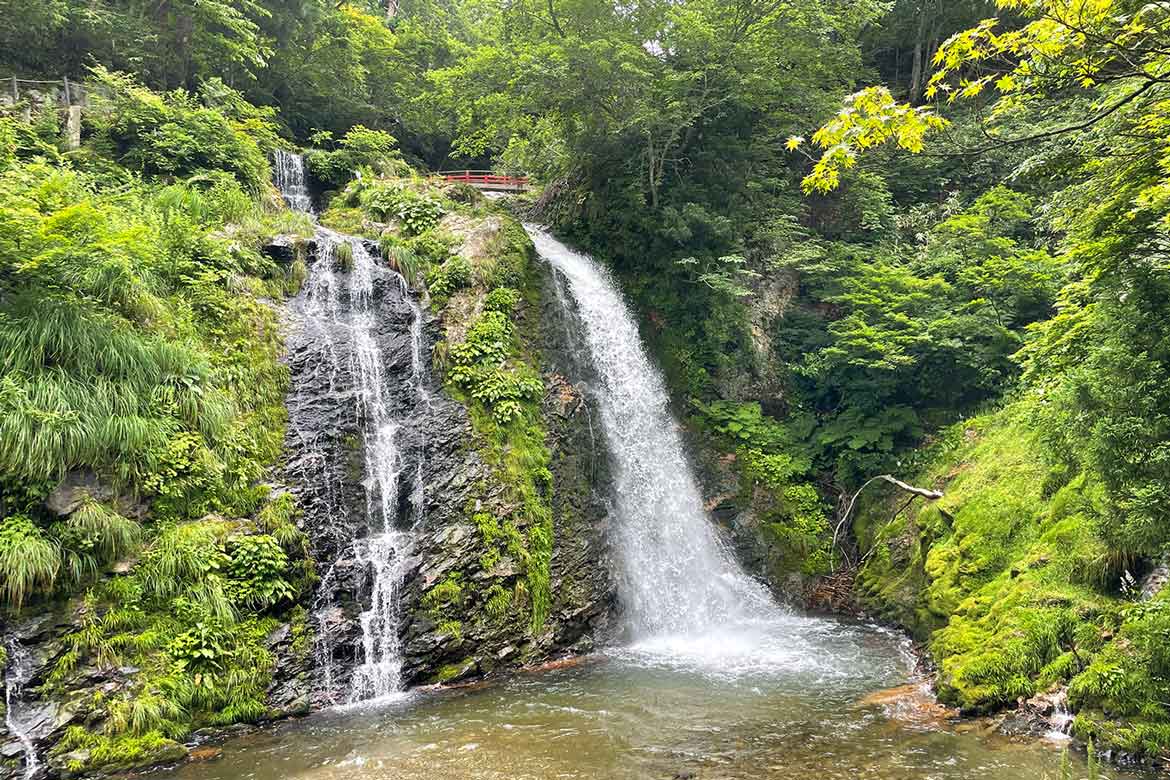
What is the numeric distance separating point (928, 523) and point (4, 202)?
44.3 ft

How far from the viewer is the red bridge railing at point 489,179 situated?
75.4ft

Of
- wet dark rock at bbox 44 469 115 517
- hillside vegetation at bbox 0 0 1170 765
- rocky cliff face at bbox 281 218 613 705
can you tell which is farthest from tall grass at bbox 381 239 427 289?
wet dark rock at bbox 44 469 115 517

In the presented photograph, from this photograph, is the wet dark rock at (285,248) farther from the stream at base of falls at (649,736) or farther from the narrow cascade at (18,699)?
the stream at base of falls at (649,736)

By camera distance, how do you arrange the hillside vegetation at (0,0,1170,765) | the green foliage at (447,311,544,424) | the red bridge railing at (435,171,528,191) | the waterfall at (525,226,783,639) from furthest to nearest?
the red bridge railing at (435,171,528,191) < the waterfall at (525,226,783,639) < the green foliage at (447,311,544,424) < the hillside vegetation at (0,0,1170,765)

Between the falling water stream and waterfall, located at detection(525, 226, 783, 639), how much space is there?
37 millimetres

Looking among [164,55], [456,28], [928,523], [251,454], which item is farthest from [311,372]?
[456,28]

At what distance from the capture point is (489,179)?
24531 millimetres

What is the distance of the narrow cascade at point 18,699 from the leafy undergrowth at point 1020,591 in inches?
352

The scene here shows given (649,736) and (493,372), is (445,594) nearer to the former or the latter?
(649,736)

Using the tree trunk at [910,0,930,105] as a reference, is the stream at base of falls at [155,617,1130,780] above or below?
below

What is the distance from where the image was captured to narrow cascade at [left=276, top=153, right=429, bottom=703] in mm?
8336

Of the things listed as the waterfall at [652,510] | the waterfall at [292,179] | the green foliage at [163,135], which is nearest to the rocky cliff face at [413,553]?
the waterfall at [652,510]

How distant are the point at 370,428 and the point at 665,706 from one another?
5.93 metres

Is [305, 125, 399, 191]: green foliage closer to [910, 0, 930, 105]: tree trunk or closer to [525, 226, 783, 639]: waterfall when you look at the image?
[525, 226, 783, 639]: waterfall
